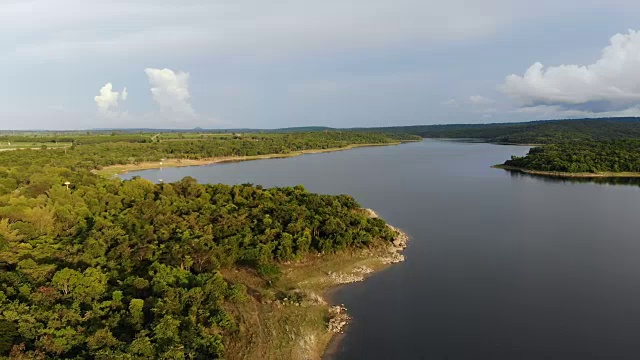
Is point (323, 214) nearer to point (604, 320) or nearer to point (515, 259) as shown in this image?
point (515, 259)

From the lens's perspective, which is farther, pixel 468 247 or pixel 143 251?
pixel 468 247

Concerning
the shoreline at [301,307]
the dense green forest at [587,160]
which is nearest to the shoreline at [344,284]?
the shoreline at [301,307]

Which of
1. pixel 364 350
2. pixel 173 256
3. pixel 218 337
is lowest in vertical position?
pixel 364 350

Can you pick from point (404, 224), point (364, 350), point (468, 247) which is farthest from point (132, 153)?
point (364, 350)

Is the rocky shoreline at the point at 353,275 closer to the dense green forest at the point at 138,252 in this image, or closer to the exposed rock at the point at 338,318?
the exposed rock at the point at 338,318

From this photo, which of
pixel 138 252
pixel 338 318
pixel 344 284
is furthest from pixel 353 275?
pixel 138 252
